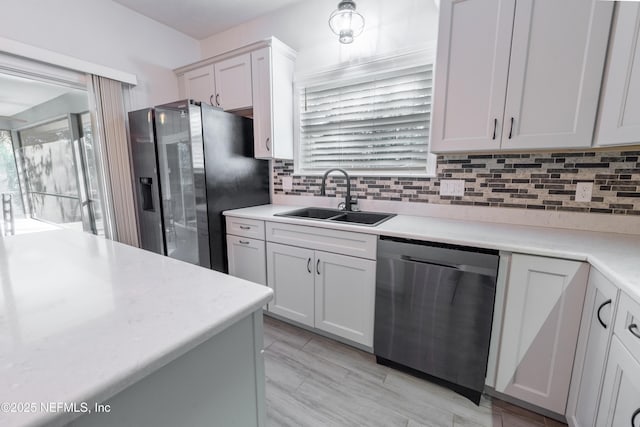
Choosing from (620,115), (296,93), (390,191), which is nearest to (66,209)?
(296,93)

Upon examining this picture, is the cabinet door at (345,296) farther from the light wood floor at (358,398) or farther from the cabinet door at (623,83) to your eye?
the cabinet door at (623,83)

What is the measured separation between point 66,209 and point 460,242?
318cm

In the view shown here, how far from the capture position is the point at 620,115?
121 cm

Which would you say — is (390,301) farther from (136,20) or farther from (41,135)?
(136,20)

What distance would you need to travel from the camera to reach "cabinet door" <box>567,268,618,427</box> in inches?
39.4

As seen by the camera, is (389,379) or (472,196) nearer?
(389,379)

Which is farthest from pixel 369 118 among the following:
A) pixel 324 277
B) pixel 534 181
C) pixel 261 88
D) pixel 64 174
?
pixel 64 174

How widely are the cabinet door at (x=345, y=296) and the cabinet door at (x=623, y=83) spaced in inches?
51.3

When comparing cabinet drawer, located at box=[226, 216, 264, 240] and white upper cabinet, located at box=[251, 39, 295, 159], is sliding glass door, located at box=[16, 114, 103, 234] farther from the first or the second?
white upper cabinet, located at box=[251, 39, 295, 159]

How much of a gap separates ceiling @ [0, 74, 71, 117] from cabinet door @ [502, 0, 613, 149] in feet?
10.8

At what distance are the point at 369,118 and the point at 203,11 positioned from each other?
1.86m

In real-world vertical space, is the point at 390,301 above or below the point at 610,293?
below

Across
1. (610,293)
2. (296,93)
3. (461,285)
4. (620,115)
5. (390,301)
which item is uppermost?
(296,93)

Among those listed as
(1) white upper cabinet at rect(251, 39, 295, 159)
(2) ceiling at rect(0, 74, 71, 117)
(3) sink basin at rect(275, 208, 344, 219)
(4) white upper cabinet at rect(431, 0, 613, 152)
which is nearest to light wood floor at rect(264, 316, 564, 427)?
(3) sink basin at rect(275, 208, 344, 219)
